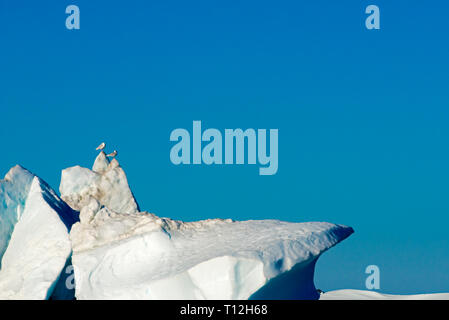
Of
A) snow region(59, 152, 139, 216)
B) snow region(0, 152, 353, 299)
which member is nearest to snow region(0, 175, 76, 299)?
snow region(0, 152, 353, 299)

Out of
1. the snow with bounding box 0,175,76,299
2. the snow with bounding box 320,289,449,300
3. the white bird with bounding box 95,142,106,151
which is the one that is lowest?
the snow with bounding box 320,289,449,300

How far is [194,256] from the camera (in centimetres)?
1727

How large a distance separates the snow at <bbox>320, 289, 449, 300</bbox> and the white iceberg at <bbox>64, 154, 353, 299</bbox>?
27.5 inches

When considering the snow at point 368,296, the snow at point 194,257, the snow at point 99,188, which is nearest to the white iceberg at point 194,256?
the snow at point 194,257

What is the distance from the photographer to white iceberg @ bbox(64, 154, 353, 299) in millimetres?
15867

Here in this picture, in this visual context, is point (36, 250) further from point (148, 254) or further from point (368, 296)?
point (368, 296)

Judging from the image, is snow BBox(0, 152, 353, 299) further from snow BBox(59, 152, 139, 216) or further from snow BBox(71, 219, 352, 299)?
snow BBox(59, 152, 139, 216)

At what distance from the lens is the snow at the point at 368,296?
18670 millimetres

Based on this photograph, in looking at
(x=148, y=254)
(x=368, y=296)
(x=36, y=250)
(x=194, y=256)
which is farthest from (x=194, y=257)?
(x=368, y=296)

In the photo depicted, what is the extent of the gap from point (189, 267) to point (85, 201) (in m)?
10.1
